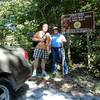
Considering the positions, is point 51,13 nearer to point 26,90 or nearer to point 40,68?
point 40,68

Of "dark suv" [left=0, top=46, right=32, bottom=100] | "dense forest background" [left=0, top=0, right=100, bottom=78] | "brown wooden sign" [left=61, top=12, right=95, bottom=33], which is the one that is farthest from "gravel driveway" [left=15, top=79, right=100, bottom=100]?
"dense forest background" [left=0, top=0, right=100, bottom=78]

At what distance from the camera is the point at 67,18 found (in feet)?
30.2

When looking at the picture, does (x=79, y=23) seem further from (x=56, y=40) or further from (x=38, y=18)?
(x=38, y=18)

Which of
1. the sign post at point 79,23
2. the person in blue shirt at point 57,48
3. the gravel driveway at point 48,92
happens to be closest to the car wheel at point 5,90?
the gravel driveway at point 48,92

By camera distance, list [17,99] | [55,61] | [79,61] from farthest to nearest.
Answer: [79,61], [55,61], [17,99]

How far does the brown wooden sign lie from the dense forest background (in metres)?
0.86

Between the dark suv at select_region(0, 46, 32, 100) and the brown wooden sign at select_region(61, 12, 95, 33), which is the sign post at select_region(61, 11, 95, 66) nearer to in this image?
the brown wooden sign at select_region(61, 12, 95, 33)

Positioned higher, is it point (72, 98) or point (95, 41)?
point (95, 41)

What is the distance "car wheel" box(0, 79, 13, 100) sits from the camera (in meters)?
5.54

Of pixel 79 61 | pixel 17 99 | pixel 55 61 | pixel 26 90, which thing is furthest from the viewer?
pixel 79 61

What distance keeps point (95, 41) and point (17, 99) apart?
13.1 ft

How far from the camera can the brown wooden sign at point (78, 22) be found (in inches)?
345

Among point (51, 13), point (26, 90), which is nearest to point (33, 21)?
point (51, 13)

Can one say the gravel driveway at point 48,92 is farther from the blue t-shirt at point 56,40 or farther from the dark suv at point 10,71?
the blue t-shirt at point 56,40
